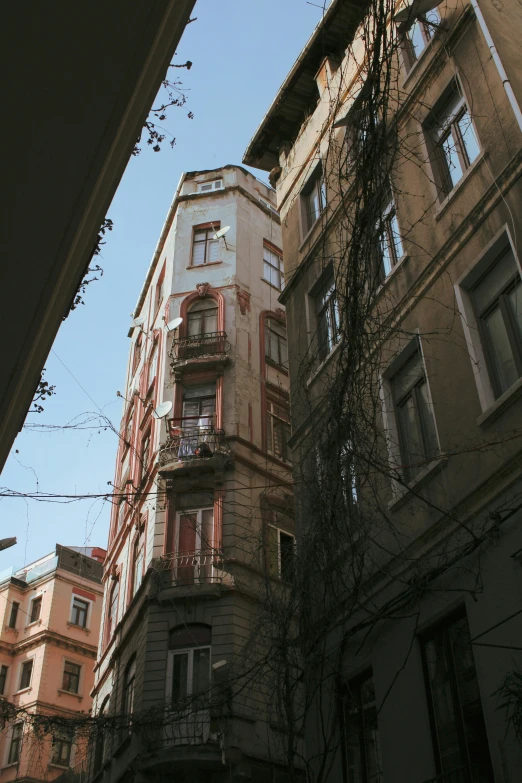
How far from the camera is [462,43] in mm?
11797

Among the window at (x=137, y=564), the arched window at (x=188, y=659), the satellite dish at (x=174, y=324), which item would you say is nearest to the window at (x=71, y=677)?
the window at (x=137, y=564)

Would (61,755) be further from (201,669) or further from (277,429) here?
(277,429)

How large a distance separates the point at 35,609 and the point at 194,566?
22.9m

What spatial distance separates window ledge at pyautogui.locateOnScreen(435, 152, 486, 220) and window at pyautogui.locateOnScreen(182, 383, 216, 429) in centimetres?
1566

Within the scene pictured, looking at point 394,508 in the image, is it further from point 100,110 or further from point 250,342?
point 250,342

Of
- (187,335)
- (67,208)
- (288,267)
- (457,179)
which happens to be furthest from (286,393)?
(67,208)

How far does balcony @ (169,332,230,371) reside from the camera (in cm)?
2723

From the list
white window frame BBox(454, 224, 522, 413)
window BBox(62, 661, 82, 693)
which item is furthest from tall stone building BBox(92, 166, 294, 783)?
window BBox(62, 661, 82, 693)

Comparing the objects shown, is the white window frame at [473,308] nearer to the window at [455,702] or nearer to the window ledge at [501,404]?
the window ledge at [501,404]

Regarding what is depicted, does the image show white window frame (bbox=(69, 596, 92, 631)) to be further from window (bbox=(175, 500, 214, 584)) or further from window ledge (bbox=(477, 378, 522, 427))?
window ledge (bbox=(477, 378, 522, 427))

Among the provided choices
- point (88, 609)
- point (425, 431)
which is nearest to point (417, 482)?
point (425, 431)

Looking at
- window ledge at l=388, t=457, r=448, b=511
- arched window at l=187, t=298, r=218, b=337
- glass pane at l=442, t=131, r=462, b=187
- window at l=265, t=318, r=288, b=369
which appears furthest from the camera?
window at l=265, t=318, r=288, b=369

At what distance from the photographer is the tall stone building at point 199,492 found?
19188mm

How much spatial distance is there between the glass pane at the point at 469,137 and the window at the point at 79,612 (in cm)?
3609
